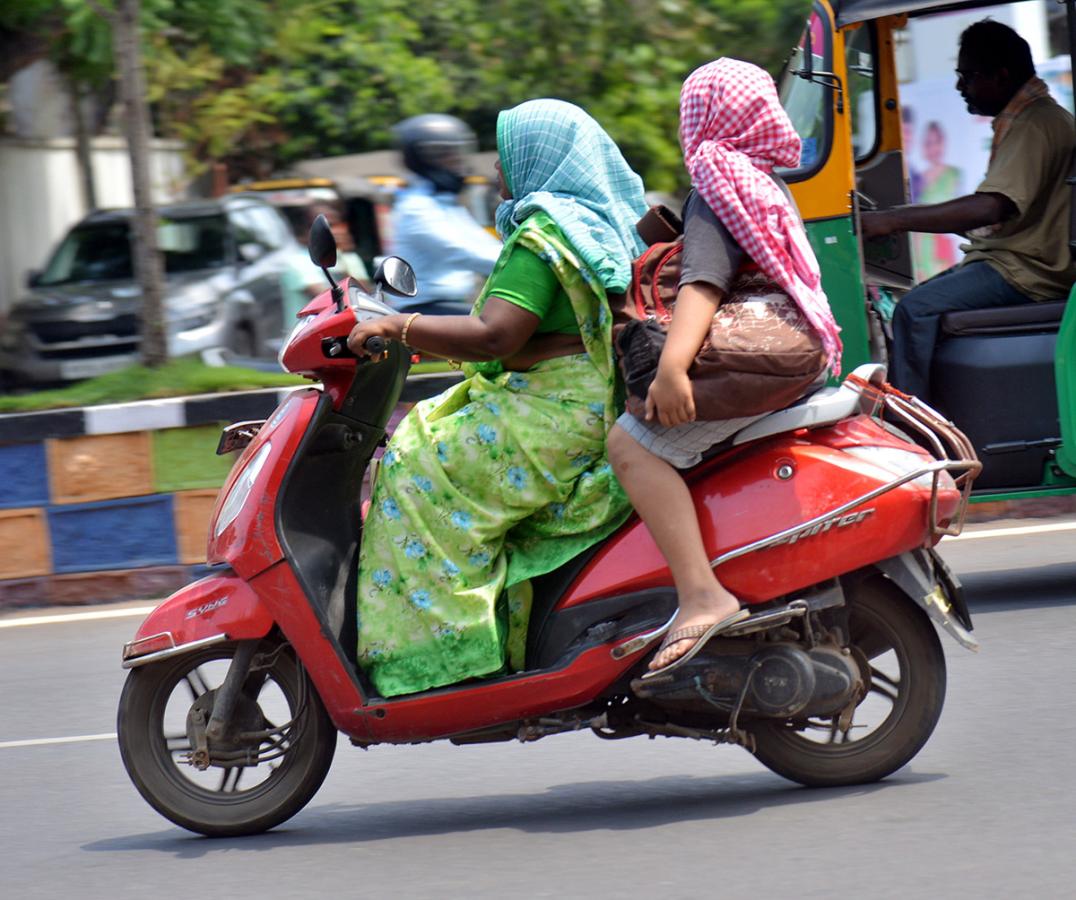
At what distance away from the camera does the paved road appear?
373 centimetres

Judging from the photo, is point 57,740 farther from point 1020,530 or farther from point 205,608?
point 1020,530

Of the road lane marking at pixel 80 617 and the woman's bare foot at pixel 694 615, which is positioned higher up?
the woman's bare foot at pixel 694 615

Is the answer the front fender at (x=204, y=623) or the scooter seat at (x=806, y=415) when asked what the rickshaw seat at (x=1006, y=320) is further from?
the front fender at (x=204, y=623)

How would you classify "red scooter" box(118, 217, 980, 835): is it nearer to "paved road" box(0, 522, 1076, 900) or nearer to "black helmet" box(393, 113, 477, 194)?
"paved road" box(0, 522, 1076, 900)

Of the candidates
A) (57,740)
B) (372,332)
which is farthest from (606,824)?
(57,740)

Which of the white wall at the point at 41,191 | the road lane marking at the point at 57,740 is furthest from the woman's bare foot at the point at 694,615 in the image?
the white wall at the point at 41,191

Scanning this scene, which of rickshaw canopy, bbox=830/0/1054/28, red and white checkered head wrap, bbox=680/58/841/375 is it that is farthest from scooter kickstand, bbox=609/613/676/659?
rickshaw canopy, bbox=830/0/1054/28

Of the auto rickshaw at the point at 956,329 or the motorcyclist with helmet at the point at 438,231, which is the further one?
the motorcyclist with helmet at the point at 438,231

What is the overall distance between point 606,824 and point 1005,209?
3214 millimetres

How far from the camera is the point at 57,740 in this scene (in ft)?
18.4

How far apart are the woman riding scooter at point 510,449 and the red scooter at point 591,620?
9cm

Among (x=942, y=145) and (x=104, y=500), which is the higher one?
(x=942, y=145)

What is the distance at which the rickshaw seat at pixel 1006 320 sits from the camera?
637 centimetres

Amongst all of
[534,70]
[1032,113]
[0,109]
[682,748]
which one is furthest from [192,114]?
[682,748]
